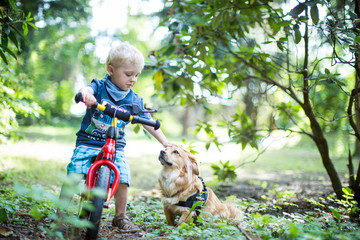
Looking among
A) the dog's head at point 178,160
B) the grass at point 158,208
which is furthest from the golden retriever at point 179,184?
the grass at point 158,208

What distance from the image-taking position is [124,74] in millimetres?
2938

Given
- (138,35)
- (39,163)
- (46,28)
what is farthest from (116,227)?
(138,35)

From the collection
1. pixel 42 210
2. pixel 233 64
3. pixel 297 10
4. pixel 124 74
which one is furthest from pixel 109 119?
pixel 233 64

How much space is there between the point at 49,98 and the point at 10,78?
1925 cm

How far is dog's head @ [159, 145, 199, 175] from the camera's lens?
9.64 feet

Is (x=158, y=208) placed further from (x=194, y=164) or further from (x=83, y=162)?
(x=83, y=162)

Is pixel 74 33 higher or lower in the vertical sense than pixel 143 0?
higher

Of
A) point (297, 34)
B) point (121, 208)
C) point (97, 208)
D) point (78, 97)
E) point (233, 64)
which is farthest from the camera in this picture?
point (233, 64)

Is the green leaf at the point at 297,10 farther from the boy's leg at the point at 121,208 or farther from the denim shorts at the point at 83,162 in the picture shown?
the boy's leg at the point at 121,208

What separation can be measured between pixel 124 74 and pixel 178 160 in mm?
985

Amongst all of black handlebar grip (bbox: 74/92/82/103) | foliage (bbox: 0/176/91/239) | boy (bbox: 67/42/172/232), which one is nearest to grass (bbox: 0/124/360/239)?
foliage (bbox: 0/176/91/239)

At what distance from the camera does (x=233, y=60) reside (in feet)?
18.0

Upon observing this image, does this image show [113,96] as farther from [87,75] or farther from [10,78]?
[87,75]

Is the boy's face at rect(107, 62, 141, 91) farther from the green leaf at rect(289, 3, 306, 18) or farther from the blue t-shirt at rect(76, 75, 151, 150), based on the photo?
the green leaf at rect(289, 3, 306, 18)
